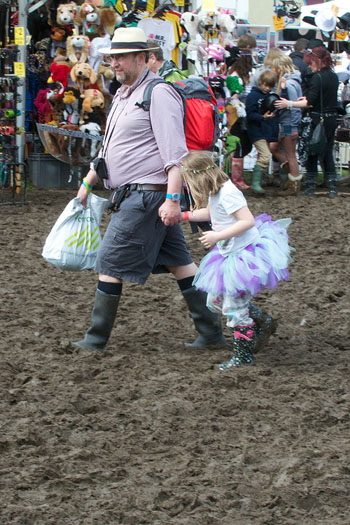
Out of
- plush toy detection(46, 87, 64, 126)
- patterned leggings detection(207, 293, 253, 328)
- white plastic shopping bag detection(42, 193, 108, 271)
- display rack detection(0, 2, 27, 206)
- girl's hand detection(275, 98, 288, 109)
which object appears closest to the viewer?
patterned leggings detection(207, 293, 253, 328)

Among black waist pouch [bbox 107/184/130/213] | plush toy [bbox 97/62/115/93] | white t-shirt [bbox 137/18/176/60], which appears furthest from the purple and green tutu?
white t-shirt [bbox 137/18/176/60]

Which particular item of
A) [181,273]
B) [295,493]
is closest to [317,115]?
[181,273]

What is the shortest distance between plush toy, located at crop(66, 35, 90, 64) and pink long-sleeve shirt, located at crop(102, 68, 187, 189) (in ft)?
24.1

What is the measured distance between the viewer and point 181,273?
17.3 feet

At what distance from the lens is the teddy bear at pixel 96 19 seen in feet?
40.0

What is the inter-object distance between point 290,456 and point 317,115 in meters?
8.46

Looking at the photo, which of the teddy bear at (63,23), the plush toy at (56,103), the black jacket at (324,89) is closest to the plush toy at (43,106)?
the plush toy at (56,103)

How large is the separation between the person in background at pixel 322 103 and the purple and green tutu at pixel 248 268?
6.95 meters

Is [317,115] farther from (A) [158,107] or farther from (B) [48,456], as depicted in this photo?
(B) [48,456]

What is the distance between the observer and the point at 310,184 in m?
12.0

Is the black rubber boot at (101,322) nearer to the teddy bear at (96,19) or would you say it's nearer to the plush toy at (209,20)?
the teddy bear at (96,19)

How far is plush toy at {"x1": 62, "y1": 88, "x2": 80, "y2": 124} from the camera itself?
470 inches

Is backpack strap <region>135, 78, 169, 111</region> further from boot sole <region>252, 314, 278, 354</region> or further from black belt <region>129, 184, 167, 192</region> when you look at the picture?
boot sole <region>252, 314, 278, 354</region>

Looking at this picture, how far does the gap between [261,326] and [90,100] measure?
756cm
